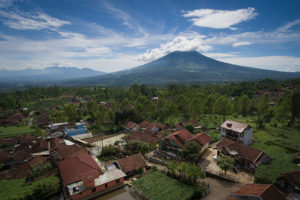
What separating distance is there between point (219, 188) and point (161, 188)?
518cm

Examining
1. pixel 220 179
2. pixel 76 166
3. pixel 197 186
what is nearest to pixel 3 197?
pixel 76 166

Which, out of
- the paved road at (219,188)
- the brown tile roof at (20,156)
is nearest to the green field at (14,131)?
the brown tile roof at (20,156)

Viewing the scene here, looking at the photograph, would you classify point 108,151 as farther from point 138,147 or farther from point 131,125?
point 131,125

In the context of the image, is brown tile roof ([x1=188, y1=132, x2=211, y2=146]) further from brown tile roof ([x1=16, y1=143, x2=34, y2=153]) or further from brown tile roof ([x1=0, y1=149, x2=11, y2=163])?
brown tile roof ([x1=0, y1=149, x2=11, y2=163])

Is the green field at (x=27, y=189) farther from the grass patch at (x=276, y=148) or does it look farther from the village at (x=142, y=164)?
the grass patch at (x=276, y=148)

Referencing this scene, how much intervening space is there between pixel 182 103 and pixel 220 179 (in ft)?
80.8

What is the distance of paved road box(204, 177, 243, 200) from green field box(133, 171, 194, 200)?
1732 mm

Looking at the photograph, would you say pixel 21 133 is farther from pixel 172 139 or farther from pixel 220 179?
pixel 220 179

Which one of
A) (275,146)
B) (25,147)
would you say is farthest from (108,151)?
(275,146)

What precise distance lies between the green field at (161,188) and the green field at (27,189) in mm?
7282

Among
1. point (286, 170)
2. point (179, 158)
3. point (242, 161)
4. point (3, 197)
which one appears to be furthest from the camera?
point (179, 158)

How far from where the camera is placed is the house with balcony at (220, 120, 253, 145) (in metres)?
21.9

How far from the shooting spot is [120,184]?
15.8 metres

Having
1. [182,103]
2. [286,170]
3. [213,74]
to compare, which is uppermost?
[213,74]
